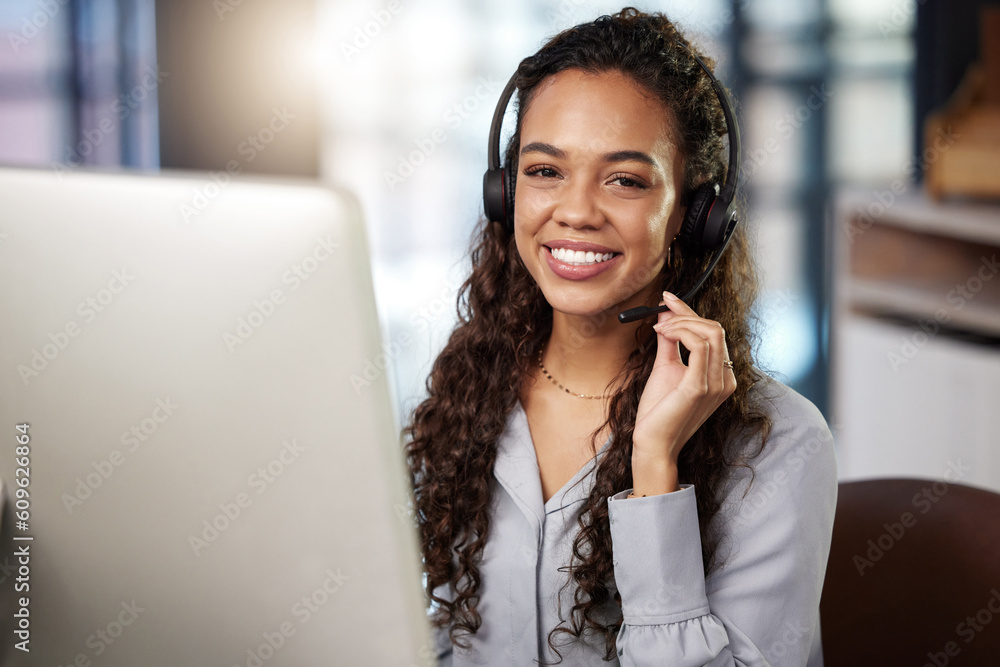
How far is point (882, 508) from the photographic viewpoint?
3.74 feet

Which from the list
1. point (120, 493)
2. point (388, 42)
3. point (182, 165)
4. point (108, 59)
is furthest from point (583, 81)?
point (388, 42)

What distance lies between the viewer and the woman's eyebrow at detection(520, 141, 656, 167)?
1028mm

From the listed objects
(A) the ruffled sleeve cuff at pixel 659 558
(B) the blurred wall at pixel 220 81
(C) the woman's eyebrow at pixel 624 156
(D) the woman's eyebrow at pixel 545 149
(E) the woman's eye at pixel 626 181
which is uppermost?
(B) the blurred wall at pixel 220 81

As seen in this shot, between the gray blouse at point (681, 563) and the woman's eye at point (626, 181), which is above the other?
the woman's eye at point (626, 181)

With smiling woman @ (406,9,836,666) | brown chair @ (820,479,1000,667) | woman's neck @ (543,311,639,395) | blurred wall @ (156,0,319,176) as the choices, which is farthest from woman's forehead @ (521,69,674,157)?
blurred wall @ (156,0,319,176)

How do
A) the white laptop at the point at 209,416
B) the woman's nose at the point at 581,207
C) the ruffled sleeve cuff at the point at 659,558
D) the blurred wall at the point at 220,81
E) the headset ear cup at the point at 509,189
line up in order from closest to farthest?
1. the white laptop at the point at 209,416
2. the ruffled sleeve cuff at the point at 659,558
3. the woman's nose at the point at 581,207
4. the headset ear cup at the point at 509,189
5. the blurred wall at the point at 220,81

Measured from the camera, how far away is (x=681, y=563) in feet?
2.99

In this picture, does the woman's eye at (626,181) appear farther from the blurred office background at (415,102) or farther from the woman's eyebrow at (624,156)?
the blurred office background at (415,102)

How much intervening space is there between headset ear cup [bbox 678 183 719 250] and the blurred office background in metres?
1.96

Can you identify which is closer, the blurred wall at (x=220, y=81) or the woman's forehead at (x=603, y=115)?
the woman's forehead at (x=603, y=115)

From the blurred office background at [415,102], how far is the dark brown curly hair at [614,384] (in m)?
1.88

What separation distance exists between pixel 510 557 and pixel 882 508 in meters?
0.49

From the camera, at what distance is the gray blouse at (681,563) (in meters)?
0.91

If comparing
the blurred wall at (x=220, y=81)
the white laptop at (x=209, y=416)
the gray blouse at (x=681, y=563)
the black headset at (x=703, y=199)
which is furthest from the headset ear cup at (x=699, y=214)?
the blurred wall at (x=220, y=81)
